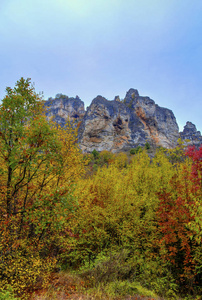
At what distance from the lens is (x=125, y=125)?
10781 centimetres

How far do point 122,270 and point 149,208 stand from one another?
Answer: 396 cm

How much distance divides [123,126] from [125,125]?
5.52 ft

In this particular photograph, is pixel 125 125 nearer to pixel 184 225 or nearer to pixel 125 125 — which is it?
pixel 125 125

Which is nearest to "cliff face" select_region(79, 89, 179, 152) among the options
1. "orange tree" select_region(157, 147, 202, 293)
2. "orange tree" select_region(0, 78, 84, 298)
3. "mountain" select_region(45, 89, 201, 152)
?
"mountain" select_region(45, 89, 201, 152)

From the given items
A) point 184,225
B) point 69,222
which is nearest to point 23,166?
point 69,222

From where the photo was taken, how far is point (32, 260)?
5.90m

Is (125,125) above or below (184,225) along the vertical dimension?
above

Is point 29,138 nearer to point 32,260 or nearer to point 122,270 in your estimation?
point 32,260

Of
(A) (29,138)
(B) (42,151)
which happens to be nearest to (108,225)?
(B) (42,151)

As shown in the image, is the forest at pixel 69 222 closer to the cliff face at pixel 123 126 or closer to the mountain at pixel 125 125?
the mountain at pixel 125 125

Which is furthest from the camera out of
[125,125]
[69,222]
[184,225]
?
[125,125]

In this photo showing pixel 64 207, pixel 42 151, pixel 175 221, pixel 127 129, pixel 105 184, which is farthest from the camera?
pixel 127 129

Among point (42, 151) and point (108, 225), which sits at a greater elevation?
point (42, 151)

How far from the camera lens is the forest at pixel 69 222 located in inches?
210
